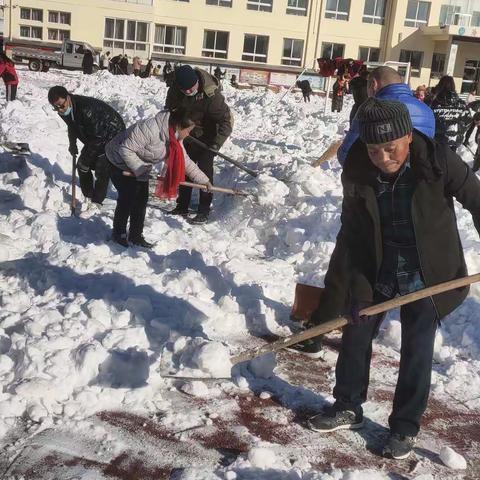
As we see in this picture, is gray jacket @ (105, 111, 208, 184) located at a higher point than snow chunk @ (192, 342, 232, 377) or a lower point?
higher

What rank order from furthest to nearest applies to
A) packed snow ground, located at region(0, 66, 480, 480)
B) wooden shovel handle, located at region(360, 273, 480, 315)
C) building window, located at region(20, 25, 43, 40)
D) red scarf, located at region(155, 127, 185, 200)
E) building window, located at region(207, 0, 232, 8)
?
building window, located at region(207, 0, 232, 8)
building window, located at region(20, 25, 43, 40)
red scarf, located at region(155, 127, 185, 200)
packed snow ground, located at region(0, 66, 480, 480)
wooden shovel handle, located at region(360, 273, 480, 315)

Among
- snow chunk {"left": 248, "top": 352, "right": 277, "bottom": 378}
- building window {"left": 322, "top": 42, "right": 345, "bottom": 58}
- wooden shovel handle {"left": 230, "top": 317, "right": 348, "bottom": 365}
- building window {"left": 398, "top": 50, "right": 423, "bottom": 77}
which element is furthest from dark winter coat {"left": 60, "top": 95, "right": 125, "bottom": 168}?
building window {"left": 398, "top": 50, "right": 423, "bottom": 77}

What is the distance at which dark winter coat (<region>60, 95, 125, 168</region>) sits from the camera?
571 cm

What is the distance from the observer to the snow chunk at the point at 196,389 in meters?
3.21

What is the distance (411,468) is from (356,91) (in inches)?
199

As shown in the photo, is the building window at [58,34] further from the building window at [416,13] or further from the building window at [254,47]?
the building window at [416,13]

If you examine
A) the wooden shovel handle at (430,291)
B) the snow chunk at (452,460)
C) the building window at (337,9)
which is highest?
the building window at (337,9)

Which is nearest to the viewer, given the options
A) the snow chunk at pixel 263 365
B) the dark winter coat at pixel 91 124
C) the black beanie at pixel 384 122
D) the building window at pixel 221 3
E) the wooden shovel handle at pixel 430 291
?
the black beanie at pixel 384 122

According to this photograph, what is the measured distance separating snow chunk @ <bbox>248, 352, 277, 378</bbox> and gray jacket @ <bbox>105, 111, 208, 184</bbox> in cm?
223

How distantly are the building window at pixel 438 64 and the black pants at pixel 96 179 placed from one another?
36099mm

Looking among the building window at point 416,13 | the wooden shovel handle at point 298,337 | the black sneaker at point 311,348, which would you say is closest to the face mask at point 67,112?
the black sneaker at point 311,348

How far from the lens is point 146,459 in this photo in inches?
106

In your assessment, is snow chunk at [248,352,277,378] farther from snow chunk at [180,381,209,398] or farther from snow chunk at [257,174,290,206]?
snow chunk at [257,174,290,206]

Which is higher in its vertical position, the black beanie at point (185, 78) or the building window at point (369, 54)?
the building window at point (369, 54)
